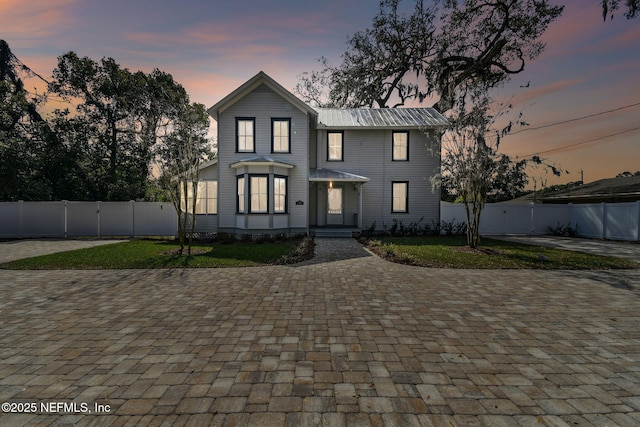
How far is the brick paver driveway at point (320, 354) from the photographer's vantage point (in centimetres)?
253

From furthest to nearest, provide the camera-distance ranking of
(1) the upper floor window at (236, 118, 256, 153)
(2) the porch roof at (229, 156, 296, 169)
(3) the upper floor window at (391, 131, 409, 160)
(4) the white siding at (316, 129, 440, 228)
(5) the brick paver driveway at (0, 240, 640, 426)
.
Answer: (3) the upper floor window at (391, 131, 409, 160)
(4) the white siding at (316, 129, 440, 228)
(1) the upper floor window at (236, 118, 256, 153)
(2) the porch roof at (229, 156, 296, 169)
(5) the brick paver driveway at (0, 240, 640, 426)

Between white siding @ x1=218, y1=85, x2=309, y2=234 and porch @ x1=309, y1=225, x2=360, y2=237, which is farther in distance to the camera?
porch @ x1=309, y1=225, x2=360, y2=237

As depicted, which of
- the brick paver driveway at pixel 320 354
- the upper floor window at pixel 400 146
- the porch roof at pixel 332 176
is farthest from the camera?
the upper floor window at pixel 400 146

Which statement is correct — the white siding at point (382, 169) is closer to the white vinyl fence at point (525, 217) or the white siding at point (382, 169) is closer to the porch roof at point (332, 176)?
the porch roof at point (332, 176)

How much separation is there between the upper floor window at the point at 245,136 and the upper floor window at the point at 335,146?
4.80 metres

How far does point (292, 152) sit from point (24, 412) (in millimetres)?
14790

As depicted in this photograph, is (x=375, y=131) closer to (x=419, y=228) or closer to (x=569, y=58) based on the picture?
(x=419, y=228)

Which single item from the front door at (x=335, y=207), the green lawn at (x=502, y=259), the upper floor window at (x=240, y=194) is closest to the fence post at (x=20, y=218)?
the upper floor window at (x=240, y=194)

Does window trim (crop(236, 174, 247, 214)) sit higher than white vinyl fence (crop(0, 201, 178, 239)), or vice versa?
window trim (crop(236, 174, 247, 214))

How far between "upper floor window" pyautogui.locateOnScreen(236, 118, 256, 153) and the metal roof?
13.6 feet

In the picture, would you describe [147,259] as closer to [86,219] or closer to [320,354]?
[320,354]

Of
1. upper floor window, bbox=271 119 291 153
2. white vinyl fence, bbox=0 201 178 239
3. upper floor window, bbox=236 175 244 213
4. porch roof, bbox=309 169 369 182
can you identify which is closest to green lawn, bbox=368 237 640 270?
porch roof, bbox=309 169 369 182

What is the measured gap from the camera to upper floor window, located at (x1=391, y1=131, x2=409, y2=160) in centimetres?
1869

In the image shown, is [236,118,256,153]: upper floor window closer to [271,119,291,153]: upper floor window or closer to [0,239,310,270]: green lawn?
[271,119,291,153]: upper floor window
